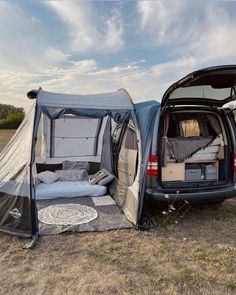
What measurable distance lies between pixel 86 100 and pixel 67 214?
1789 mm

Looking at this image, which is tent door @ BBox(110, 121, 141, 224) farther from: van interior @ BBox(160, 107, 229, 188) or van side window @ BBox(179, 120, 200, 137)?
van side window @ BBox(179, 120, 200, 137)

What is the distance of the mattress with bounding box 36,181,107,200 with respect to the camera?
5.66m

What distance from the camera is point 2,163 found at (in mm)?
4602

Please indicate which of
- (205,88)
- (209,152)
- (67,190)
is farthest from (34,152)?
(209,152)

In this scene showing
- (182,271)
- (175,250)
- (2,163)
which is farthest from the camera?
(2,163)

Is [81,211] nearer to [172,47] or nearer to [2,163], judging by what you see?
[2,163]

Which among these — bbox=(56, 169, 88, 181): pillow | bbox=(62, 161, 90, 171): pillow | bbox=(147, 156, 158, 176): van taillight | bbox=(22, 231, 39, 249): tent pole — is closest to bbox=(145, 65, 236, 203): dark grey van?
bbox=(147, 156, 158, 176): van taillight

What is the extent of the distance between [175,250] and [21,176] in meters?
2.16

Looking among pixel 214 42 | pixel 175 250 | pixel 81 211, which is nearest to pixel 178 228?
pixel 175 250

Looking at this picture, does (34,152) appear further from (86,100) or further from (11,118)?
(11,118)

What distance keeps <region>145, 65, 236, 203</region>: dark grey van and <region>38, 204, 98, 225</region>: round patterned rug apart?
1095mm

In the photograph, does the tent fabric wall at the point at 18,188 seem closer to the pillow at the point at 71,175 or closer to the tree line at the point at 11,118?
the pillow at the point at 71,175

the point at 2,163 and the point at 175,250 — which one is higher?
the point at 2,163

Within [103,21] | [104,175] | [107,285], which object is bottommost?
[107,285]
